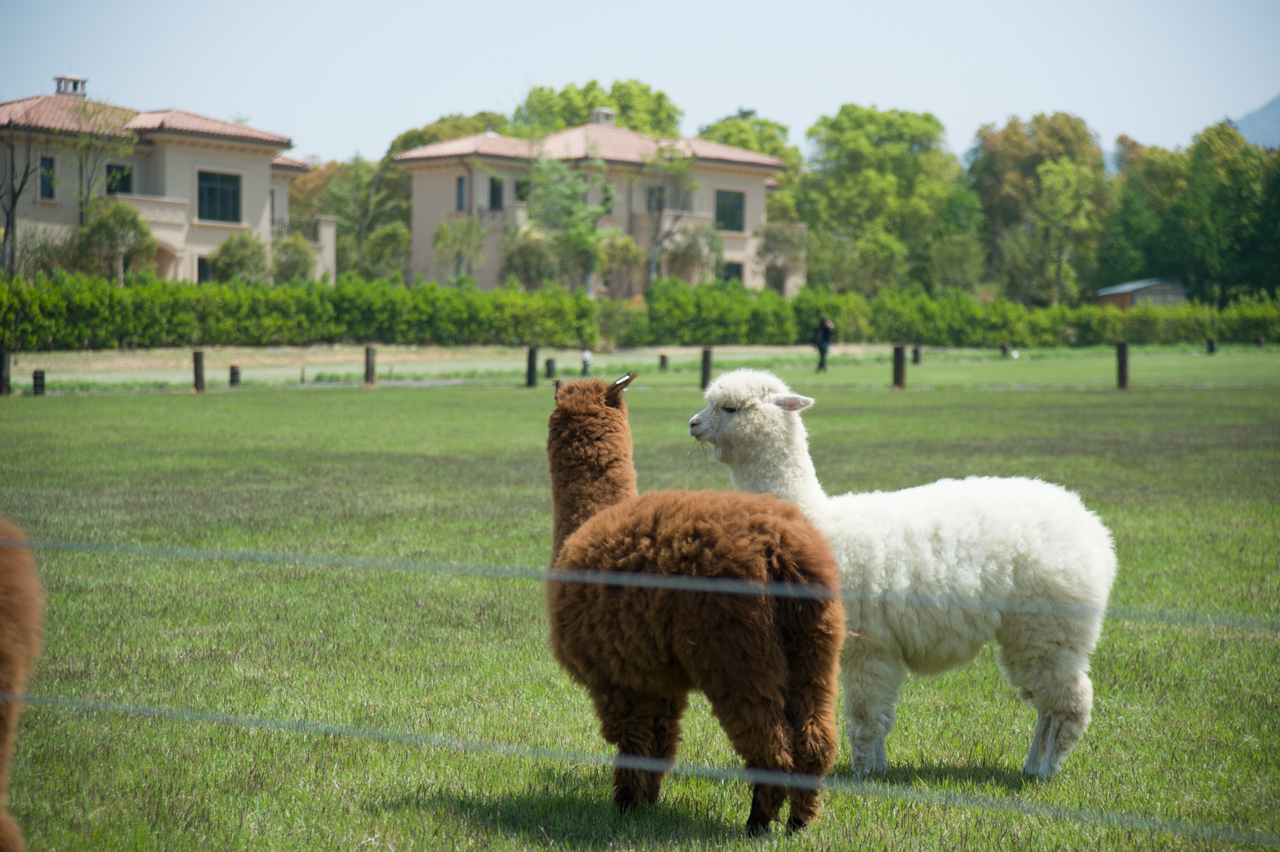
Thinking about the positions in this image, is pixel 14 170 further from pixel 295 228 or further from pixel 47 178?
pixel 295 228

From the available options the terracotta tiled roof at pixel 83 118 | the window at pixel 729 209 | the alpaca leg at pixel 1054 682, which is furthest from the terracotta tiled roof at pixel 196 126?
the alpaca leg at pixel 1054 682

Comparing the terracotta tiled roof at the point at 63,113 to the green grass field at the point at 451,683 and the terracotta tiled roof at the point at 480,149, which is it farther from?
the green grass field at the point at 451,683

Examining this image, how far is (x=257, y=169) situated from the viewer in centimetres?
4944

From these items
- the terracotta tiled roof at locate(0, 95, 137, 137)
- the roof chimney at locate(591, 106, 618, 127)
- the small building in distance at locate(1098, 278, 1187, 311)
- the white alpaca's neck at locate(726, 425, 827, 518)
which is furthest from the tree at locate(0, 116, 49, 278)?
the small building in distance at locate(1098, 278, 1187, 311)

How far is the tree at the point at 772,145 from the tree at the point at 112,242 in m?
44.5

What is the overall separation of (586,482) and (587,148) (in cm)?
5701

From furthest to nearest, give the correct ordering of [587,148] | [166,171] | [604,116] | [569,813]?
[604,116] → [587,148] → [166,171] → [569,813]

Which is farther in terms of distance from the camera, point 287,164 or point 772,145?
point 772,145

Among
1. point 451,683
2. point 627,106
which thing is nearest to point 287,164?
point 627,106

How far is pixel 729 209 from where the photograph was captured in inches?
2525

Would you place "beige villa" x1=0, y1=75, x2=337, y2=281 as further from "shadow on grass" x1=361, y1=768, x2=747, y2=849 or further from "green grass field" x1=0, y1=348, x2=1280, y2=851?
"shadow on grass" x1=361, y1=768, x2=747, y2=849

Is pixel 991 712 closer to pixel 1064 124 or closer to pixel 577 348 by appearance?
pixel 577 348

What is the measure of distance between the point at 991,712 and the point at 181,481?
10.4 meters

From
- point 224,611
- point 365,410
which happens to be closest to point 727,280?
point 365,410
